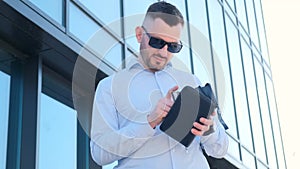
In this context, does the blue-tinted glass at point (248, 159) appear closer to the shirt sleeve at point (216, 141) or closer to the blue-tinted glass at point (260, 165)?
the blue-tinted glass at point (260, 165)

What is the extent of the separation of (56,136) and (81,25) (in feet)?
3.66

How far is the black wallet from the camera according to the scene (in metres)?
2.16

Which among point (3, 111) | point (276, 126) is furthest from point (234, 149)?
point (3, 111)

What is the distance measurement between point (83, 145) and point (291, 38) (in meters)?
17.2

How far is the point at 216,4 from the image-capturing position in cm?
1046

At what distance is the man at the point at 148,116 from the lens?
7.36ft

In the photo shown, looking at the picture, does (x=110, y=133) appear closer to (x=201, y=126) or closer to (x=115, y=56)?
(x=201, y=126)

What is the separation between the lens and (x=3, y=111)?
454 centimetres

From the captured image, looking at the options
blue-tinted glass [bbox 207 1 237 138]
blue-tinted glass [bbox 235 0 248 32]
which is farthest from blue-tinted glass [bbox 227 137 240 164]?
blue-tinted glass [bbox 235 0 248 32]

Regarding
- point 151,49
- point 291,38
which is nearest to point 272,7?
point 291,38

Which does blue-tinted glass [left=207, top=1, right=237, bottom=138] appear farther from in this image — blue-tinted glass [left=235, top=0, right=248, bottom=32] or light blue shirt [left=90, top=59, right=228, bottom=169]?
light blue shirt [left=90, top=59, right=228, bottom=169]

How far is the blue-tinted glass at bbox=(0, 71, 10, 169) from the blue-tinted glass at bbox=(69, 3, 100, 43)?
0.78 meters

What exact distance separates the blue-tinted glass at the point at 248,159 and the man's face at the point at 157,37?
757 cm

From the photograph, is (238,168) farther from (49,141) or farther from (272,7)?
(272,7)
